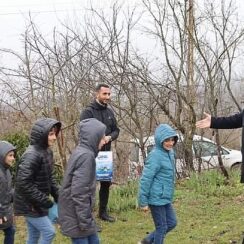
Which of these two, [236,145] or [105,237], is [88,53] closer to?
[105,237]

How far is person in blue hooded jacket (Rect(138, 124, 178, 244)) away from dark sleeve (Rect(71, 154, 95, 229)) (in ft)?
3.23

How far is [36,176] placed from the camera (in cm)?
405

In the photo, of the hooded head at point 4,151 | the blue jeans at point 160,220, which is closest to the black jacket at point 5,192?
the hooded head at point 4,151

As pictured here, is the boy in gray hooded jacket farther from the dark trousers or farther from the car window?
the car window

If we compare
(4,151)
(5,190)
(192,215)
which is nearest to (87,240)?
(5,190)

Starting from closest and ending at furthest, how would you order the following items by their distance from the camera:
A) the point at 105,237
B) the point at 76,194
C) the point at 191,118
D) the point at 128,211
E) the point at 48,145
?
the point at 76,194, the point at 48,145, the point at 105,237, the point at 128,211, the point at 191,118

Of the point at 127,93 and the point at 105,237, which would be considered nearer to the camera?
the point at 105,237

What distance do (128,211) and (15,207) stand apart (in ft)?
8.40

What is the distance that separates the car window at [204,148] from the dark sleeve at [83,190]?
21.8ft

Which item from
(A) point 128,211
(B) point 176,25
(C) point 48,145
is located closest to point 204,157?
(B) point 176,25

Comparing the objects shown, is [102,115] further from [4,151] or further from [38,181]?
[38,181]

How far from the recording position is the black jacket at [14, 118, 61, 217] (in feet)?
13.0

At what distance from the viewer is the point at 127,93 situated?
1016cm

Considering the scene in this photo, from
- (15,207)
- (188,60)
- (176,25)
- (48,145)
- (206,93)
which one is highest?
(176,25)
